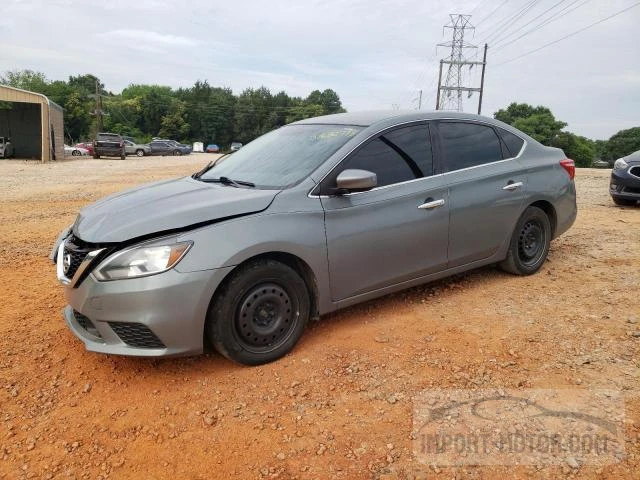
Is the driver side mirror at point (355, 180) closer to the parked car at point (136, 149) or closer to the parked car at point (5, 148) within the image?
the parked car at point (5, 148)

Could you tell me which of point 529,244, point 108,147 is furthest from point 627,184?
point 108,147

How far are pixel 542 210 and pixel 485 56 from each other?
4363 centimetres

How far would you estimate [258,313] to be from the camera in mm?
3203

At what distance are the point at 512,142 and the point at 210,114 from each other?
90.9m

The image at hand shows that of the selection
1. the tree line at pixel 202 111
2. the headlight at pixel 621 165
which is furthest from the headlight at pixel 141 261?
the tree line at pixel 202 111

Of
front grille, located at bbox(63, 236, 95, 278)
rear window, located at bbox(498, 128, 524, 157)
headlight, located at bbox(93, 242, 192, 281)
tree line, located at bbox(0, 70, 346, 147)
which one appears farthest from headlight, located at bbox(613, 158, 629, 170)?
tree line, located at bbox(0, 70, 346, 147)

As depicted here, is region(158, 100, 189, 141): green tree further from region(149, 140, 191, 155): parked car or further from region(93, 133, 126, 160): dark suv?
region(93, 133, 126, 160): dark suv

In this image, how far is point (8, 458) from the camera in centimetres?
244

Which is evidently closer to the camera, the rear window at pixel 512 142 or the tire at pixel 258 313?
the tire at pixel 258 313

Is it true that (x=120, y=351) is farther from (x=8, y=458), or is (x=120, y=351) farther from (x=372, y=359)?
(x=372, y=359)

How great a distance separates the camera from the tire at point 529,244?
4.73 meters

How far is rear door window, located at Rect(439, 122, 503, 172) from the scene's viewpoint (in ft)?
14.0

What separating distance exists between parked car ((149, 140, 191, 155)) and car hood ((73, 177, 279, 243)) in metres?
45.2

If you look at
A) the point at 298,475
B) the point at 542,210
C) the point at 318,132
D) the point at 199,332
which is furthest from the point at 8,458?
the point at 542,210
